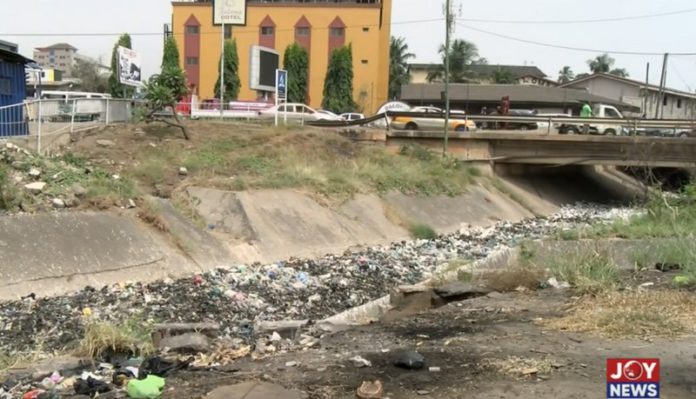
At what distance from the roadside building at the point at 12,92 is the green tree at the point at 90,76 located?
61563 mm

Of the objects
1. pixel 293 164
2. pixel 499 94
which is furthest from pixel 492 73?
pixel 293 164

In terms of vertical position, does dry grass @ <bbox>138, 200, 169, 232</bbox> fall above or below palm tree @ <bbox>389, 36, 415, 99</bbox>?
below

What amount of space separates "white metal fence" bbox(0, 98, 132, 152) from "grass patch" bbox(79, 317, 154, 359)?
10.1m

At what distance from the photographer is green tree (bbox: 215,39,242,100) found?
197 ft

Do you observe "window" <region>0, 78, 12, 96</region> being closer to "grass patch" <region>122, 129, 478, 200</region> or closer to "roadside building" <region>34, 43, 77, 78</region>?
"grass patch" <region>122, 129, 478, 200</region>

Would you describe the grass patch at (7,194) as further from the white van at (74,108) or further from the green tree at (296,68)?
the green tree at (296,68)

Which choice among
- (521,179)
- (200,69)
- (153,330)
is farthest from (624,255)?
(200,69)

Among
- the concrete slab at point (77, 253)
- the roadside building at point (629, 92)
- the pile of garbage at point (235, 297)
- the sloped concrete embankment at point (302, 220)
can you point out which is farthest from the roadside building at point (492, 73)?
the concrete slab at point (77, 253)

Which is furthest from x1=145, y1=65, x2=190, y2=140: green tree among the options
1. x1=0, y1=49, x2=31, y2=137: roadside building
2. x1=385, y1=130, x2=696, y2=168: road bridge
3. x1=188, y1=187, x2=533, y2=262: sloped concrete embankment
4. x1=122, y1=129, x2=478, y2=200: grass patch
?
x1=385, y1=130, x2=696, y2=168: road bridge

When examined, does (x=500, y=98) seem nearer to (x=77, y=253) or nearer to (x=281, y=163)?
(x=281, y=163)

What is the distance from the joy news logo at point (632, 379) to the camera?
513 cm

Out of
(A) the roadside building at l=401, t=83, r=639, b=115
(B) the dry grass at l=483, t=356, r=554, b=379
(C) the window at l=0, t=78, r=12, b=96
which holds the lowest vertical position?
(B) the dry grass at l=483, t=356, r=554, b=379

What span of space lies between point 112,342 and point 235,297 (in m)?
3.83

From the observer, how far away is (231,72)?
61.1 metres
